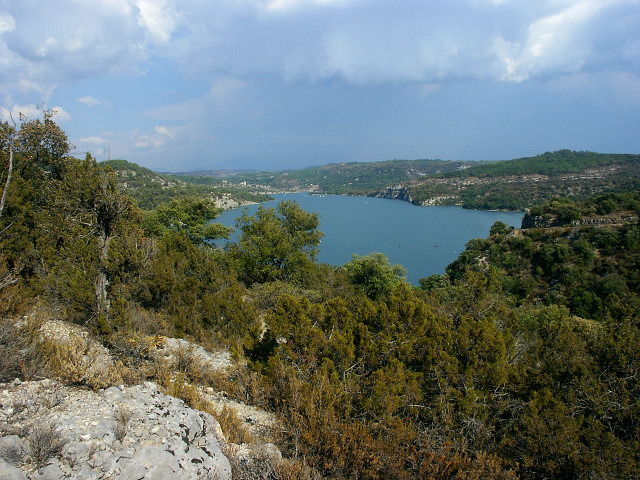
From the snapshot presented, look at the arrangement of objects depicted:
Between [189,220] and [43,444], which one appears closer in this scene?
[43,444]

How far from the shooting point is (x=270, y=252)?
19.8m

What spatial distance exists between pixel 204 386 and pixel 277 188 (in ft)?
614

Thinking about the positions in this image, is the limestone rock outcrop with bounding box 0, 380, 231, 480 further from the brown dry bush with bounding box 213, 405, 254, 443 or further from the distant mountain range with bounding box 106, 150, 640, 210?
the distant mountain range with bounding box 106, 150, 640, 210

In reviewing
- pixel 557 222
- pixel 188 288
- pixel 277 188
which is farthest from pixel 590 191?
pixel 277 188

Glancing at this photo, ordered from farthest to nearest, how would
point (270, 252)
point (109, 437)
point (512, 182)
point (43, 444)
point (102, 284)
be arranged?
1. point (512, 182)
2. point (270, 252)
3. point (102, 284)
4. point (109, 437)
5. point (43, 444)

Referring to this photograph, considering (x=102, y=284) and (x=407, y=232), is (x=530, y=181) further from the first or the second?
(x=102, y=284)

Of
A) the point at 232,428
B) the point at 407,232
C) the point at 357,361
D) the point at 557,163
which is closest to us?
the point at 232,428

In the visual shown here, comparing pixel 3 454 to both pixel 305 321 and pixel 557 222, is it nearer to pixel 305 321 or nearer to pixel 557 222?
pixel 305 321

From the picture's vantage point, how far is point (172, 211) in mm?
29906

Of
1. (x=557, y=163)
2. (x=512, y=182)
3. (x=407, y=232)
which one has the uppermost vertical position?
(x=557, y=163)

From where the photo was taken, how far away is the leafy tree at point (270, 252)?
65.5 feet

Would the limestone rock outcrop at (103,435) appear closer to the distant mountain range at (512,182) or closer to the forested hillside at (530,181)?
the distant mountain range at (512,182)

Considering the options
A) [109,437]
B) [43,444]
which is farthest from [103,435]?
Answer: [43,444]

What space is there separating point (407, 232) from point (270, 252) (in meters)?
60.0
